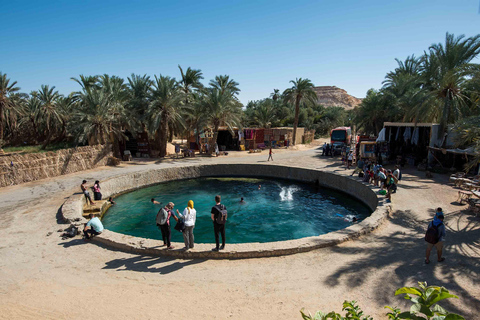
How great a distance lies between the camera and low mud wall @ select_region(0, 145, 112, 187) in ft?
58.6

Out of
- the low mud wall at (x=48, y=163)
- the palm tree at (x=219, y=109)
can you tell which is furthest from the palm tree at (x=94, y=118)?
the palm tree at (x=219, y=109)

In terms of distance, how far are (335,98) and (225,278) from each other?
6319 inches

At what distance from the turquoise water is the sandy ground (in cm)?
383

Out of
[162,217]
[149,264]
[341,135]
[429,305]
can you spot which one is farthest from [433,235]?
[341,135]

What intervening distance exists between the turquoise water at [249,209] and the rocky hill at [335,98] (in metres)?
137

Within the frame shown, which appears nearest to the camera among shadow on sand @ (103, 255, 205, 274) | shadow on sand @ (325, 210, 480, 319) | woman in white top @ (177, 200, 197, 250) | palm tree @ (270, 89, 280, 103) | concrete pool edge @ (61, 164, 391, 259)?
shadow on sand @ (325, 210, 480, 319)

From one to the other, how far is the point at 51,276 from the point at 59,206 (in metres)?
7.51

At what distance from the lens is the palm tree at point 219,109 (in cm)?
2967

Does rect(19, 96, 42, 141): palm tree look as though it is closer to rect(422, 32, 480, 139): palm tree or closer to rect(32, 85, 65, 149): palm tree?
rect(32, 85, 65, 149): palm tree

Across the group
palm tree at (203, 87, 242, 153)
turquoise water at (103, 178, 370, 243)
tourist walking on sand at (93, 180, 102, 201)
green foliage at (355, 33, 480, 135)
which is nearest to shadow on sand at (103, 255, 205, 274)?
turquoise water at (103, 178, 370, 243)

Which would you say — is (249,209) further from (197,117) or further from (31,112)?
(31,112)

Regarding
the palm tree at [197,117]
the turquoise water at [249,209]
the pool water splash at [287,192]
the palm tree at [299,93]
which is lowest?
the turquoise water at [249,209]

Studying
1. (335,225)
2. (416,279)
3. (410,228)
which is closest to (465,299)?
(416,279)

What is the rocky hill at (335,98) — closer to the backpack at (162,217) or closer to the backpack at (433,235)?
the backpack at (433,235)
